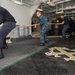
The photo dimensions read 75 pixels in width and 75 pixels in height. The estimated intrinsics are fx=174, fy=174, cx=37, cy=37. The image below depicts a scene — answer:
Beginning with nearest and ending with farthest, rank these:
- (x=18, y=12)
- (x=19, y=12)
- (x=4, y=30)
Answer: (x=4, y=30) < (x=18, y=12) < (x=19, y=12)

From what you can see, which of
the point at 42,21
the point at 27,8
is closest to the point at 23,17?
the point at 27,8

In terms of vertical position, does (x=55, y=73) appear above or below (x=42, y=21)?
below

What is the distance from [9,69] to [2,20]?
128cm

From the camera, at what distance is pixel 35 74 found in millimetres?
2982

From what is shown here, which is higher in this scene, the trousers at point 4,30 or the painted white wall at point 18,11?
the painted white wall at point 18,11

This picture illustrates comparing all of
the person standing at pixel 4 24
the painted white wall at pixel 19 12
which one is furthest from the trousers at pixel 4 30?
the painted white wall at pixel 19 12

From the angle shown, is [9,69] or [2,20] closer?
[9,69]

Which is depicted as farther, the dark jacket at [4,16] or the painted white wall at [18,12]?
the painted white wall at [18,12]

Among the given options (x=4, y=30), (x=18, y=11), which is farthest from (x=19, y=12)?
(x=4, y=30)

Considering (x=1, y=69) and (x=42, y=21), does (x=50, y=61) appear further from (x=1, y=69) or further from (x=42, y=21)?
(x=42, y=21)

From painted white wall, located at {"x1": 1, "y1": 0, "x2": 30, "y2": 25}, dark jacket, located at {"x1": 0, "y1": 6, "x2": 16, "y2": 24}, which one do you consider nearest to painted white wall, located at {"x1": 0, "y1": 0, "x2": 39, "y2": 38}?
painted white wall, located at {"x1": 1, "y1": 0, "x2": 30, "y2": 25}

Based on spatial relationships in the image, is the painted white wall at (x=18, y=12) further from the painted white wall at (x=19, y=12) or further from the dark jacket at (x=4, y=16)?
the dark jacket at (x=4, y=16)

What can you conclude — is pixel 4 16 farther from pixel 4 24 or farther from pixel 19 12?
pixel 19 12

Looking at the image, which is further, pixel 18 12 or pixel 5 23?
pixel 18 12
